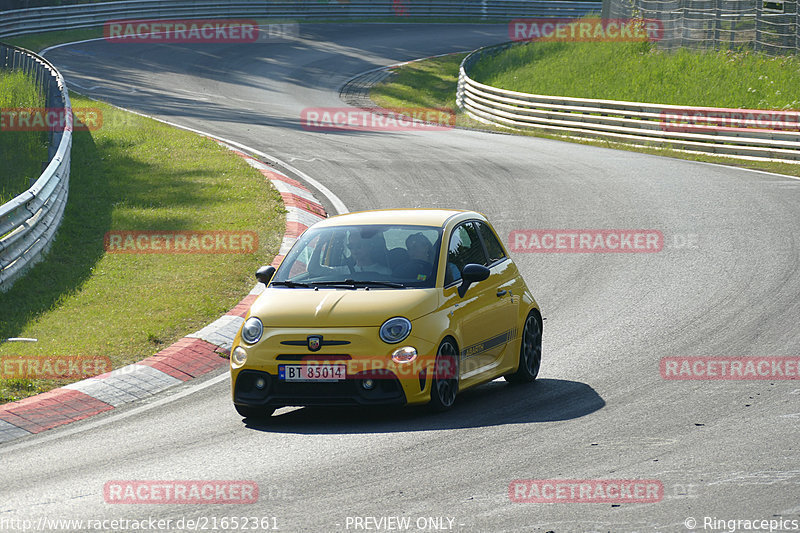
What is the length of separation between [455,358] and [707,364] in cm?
273

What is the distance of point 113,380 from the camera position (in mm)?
10555

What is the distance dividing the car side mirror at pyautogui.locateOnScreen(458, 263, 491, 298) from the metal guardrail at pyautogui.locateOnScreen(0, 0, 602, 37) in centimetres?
4038

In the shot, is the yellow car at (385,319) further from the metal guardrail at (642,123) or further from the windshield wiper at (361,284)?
the metal guardrail at (642,123)

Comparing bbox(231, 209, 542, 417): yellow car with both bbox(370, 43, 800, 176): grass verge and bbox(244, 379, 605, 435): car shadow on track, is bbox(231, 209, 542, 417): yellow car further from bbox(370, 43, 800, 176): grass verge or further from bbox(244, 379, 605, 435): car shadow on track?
bbox(370, 43, 800, 176): grass verge

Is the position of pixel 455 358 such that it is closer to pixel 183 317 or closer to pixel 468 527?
pixel 468 527

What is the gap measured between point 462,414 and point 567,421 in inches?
35.2

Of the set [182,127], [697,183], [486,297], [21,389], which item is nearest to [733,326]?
[486,297]

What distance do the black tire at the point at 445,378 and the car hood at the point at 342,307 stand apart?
0.35 metres

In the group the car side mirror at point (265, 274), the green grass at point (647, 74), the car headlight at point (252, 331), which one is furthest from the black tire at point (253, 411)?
the green grass at point (647, 74)

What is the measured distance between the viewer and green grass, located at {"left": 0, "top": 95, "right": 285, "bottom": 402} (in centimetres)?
1196

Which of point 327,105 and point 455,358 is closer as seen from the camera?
point 455,358

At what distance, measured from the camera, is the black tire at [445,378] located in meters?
8.93

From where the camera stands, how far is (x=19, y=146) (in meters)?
21.7

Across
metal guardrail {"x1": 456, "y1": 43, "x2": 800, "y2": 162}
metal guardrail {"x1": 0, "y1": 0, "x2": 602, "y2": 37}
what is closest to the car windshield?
metal guardrail {"x1": 456, "y1": 43, "x2": 800, "y2": 162}
